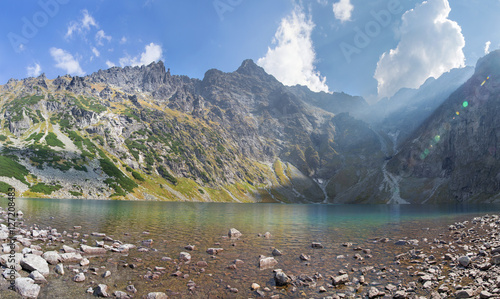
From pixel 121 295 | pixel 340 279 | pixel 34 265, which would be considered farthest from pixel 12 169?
pixel 340 279

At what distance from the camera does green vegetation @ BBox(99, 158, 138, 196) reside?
157m

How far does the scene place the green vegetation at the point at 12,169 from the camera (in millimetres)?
122000

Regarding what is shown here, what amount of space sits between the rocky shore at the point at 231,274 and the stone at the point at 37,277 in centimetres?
4

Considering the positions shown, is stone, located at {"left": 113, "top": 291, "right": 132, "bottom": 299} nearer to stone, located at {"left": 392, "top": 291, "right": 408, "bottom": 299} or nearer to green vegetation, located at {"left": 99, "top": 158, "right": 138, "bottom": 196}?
stone, located at {"left": 392, "top": 291, "right": 408, "bottom": 299}

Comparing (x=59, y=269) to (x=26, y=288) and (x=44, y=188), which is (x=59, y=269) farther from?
(x=44, y=188)

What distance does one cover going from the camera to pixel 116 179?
165125 mm

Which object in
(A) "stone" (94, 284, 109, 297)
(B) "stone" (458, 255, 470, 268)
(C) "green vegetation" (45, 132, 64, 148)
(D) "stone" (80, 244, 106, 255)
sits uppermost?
(C) "green vegetation" (45, 132, 64, 148)

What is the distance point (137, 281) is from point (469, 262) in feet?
74.1

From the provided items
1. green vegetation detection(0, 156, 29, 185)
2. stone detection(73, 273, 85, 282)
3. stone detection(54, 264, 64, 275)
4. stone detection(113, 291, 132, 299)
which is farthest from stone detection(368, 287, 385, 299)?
green vegetation detection(0, 156, 29, 185)

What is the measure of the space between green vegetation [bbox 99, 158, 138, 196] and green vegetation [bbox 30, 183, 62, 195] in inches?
1112

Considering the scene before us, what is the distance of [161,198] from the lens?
589 feet

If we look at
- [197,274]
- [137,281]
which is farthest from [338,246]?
[137,281]

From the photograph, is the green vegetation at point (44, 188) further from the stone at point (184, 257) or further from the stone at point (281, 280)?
the stone at point (281, 280)

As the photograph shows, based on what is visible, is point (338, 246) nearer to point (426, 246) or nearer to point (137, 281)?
point (426, 246)
